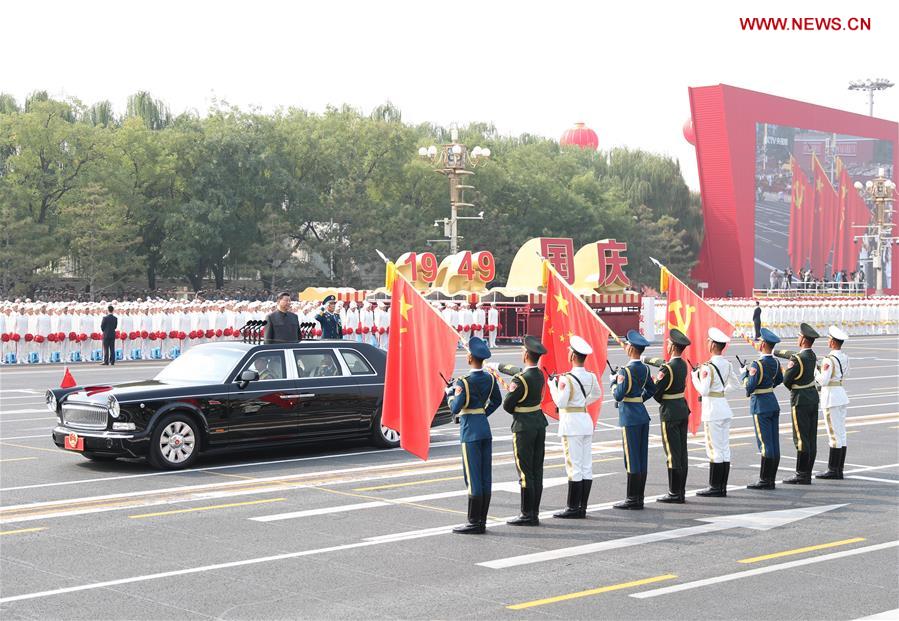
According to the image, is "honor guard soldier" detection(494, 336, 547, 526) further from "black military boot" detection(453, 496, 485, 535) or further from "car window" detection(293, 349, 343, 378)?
"car window" detection(293, 349, 343, 378)

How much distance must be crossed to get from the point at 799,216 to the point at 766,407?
2796 inches

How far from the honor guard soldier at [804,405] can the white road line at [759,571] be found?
317cm

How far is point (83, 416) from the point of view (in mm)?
12992

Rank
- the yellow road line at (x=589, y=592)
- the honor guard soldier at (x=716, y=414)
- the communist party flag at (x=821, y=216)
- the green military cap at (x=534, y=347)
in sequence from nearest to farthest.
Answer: the yellow road line at (x=589, y=592) → the green military cap at (x=534, y=347) → the honor guard soldier at (x=716, y=414) → the communist party flag at (x=821, y=216)

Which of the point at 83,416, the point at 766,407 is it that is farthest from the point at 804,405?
the point at 83,416

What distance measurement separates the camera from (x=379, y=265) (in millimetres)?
68875

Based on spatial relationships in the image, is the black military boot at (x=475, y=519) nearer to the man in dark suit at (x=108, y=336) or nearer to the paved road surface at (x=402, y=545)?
the paved road surface at (x=402, y=545)

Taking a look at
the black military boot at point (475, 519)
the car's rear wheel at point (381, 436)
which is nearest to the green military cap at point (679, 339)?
the black military boot at point (475, 519)

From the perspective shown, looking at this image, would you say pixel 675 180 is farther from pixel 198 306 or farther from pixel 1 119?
pixel 198 306

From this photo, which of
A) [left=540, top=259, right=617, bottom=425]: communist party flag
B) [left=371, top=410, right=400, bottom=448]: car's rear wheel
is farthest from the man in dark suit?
[left=540, top=259, right=617, bottom=425]: communist party flag

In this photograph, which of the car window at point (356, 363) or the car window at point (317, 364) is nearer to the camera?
the car window at point (317, 364)

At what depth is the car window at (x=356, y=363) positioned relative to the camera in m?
14.8

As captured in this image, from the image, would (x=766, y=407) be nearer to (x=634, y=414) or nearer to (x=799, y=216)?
(x=634, y=414)

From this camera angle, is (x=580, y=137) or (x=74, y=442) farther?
(x=580, y=137)
